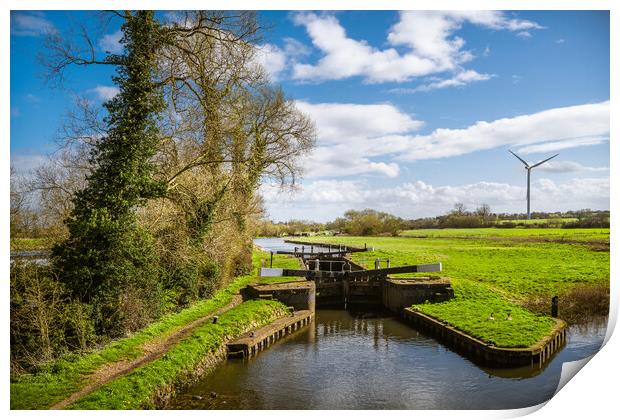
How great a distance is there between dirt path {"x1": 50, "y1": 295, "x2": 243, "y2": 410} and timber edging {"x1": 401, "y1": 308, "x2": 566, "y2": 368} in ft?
23.9

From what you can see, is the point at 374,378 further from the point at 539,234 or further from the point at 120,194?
the point at 539,234

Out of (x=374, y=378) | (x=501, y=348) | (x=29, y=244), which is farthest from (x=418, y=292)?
(x=29, y=244)

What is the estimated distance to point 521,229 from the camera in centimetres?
1775

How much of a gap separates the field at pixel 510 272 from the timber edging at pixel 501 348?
0.84 ft

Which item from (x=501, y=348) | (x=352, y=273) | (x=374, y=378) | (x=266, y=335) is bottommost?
(x=374, y=378)

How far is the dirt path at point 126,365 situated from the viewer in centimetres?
746

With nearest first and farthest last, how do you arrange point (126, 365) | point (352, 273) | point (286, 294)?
point (126, 365), point (286, 294), point (352, 273)

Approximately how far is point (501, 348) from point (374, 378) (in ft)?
11.2

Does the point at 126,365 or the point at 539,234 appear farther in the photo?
the point at 539,234

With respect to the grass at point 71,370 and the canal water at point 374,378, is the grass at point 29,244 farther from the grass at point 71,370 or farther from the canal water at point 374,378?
the canal water at point 374,378

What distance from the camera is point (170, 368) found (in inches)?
364

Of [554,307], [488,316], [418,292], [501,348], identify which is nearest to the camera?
[501,348]
